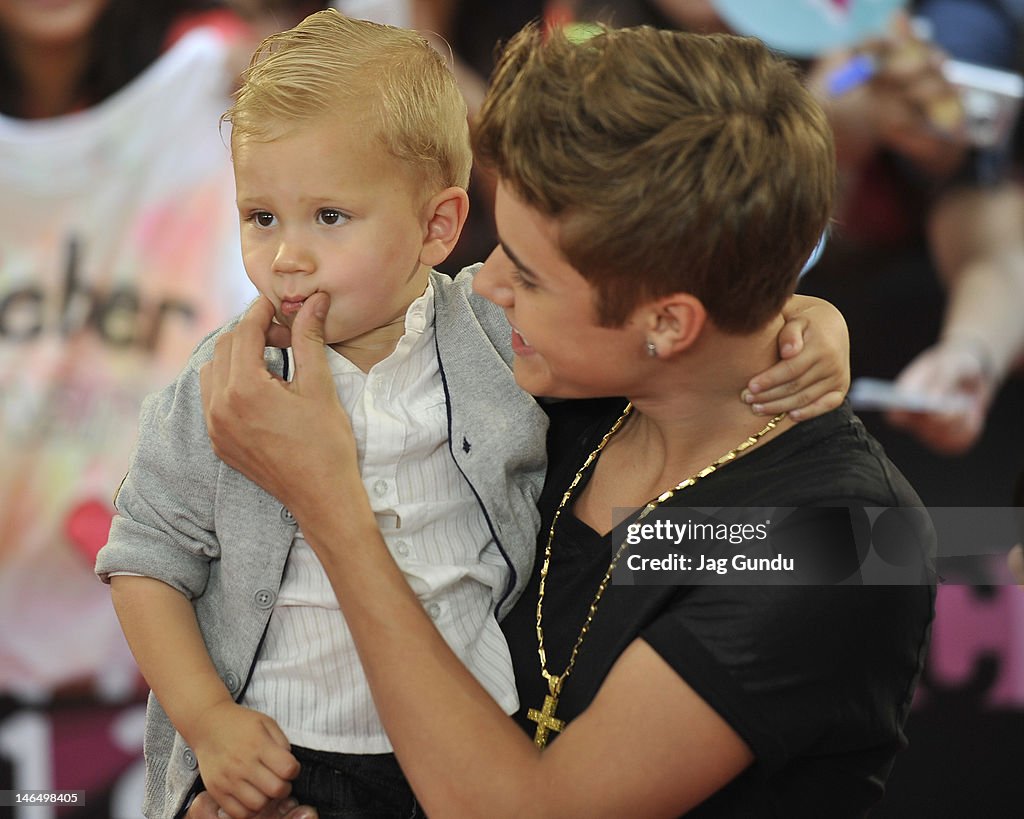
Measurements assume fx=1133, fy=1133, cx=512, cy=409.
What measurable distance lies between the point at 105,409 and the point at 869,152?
2.10 meters

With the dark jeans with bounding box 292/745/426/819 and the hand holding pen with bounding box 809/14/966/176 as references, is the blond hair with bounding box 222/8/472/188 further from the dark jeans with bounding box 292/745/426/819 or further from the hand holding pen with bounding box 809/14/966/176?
the hand holding pen with bounding box 809/14/966/176

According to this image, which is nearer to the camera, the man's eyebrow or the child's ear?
the man's eyebrow

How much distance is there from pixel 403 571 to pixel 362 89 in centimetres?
54

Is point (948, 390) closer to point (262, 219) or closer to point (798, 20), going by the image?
point (798, 20)

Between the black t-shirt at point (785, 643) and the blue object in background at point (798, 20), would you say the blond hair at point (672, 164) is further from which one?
the blue object in background at point (798, 20)

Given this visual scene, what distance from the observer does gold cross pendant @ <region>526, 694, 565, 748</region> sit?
1251 millimetres

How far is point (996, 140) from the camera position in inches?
119

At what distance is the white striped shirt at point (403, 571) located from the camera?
130cm

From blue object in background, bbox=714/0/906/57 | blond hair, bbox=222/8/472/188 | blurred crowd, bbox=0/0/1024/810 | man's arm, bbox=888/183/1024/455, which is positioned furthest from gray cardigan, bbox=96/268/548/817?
man's arm, bbox=888/183/1024/455

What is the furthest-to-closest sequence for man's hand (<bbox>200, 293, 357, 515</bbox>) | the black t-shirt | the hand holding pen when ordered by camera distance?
the hand holding pen, man's hand (<bbox>200, 293, 357, 515</bbox>), the black t-shirt

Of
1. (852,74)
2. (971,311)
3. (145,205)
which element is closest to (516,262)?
(145,205)

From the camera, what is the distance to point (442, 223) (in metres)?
1.36

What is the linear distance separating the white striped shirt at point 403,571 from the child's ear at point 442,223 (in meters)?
0.07
